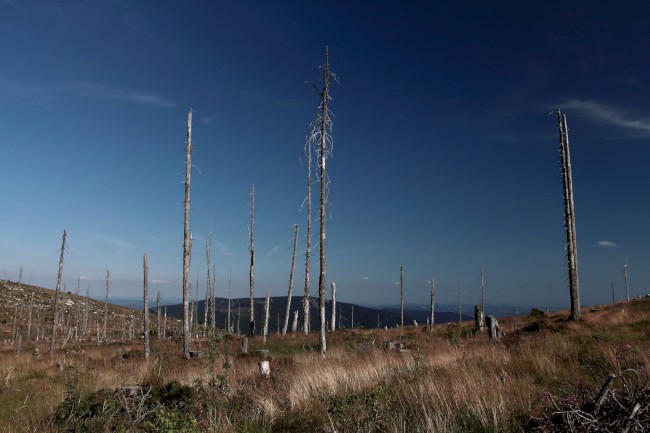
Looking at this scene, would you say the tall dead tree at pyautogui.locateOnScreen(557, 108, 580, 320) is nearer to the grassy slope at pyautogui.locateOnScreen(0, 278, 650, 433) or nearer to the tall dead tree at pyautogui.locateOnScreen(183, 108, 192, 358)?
the grassy slope at pyautogui.locateOnScreen(0, 278, 650, 433)

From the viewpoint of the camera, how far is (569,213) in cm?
2330

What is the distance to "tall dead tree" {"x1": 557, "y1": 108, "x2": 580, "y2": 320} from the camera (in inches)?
890

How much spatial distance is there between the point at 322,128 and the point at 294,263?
2034 centimetres

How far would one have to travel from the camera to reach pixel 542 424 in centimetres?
395

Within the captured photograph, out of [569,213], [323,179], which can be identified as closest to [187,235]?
[323,179]

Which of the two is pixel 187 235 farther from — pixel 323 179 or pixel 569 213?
pixel 569 213

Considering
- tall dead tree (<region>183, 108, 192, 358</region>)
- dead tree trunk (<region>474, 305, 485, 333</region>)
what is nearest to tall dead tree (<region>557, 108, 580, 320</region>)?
dead tree trunk (<region>474, 305, 485, 333</region>)

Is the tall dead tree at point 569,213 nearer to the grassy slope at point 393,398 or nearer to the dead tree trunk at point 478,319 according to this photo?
the dead tree trunk at point 478,319

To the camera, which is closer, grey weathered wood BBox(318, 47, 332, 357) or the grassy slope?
the grassy slope

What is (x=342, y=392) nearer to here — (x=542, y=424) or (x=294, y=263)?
(x=542, y=424)

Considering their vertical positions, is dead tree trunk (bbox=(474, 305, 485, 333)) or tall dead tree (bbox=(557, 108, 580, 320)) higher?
tall dead tree (bbox=(557, 108, 580, 320))

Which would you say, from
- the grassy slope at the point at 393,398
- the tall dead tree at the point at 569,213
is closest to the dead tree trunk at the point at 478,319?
the tall dead tree at the point at 569,213

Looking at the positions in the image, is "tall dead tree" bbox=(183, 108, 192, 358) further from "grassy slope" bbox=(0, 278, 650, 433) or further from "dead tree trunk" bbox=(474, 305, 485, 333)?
"dead tree trunk" bbox=(474, 305, 485, 333)

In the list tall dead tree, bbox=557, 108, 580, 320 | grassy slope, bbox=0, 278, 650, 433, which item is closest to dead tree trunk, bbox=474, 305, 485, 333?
tall dead tree, bbox=557, 108, 580, 320
